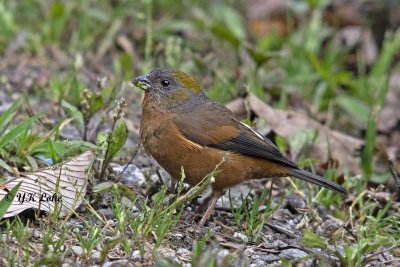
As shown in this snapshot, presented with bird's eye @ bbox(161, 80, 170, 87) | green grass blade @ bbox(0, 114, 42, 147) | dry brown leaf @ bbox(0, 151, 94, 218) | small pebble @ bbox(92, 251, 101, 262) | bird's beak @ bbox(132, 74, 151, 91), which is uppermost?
bird's eye @ bbox(161, 80, 170, 87)

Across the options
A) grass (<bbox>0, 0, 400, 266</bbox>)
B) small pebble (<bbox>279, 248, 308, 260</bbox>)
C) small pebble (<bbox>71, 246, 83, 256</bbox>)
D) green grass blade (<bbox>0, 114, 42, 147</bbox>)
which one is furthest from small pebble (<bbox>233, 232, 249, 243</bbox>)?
green grass blade (<bbox>0, 114, 42, 147</bbox>)

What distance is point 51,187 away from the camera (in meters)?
4.51

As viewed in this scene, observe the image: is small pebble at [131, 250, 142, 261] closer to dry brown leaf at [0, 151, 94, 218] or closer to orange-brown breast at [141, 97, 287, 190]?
dry brown leaf at [0, 151, 94, 218]

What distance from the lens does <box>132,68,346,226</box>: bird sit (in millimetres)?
4918

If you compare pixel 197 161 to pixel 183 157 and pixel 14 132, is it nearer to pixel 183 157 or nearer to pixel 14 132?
pixel 183 157

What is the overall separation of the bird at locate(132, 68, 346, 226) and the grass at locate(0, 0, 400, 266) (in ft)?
0.62

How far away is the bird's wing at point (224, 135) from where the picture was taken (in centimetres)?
507

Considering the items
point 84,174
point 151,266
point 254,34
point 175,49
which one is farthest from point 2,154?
point 254,34

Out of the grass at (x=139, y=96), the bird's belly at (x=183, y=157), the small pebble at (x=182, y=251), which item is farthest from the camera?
the bird's belly at (x=183, y=157)

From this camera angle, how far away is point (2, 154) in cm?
479

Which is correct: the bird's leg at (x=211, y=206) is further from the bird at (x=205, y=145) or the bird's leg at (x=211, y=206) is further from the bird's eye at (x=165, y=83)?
the bird's eye at (x=165, y=83)

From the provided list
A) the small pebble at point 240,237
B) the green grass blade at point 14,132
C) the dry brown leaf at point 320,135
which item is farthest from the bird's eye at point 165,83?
the small pebble at point 240,237

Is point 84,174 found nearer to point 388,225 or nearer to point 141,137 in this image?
point 141,137

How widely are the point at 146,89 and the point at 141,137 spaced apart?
21.3 inches
